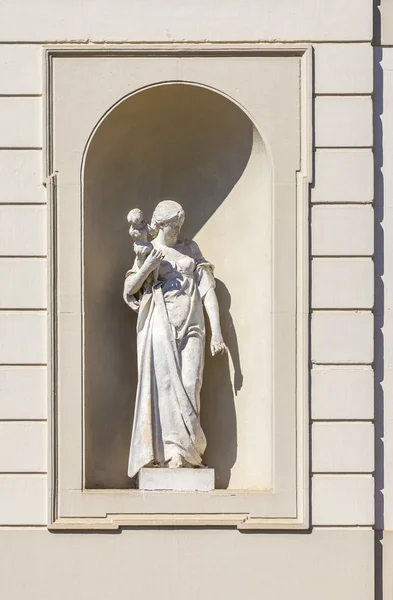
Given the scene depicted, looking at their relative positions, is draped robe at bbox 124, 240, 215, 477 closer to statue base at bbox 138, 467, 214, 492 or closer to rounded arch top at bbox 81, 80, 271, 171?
statue base at bbox 138, 467, 214, 492

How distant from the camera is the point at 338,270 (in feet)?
44.1

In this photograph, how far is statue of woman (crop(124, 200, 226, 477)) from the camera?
1354 centimetres

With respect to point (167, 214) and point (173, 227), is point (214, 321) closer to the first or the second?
point (173, 227)

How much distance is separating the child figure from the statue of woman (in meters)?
0.05

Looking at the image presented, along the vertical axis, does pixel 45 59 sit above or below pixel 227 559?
above

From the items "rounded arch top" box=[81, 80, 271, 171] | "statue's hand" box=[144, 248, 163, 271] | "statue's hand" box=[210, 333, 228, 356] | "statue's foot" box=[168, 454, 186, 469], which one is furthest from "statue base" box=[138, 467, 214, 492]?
"rounded arch top" box=[81, 80, 271, 171]

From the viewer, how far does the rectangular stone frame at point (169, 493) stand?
1329 centimetres

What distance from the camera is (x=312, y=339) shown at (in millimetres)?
13406

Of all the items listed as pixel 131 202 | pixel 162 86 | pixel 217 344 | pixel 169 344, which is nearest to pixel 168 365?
pixel 169 344

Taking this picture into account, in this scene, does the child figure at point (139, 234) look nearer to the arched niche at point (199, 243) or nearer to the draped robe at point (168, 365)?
the draped robe at point (168, 365)

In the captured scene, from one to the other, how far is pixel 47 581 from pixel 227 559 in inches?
51.8

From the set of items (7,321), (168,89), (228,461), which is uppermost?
(168,89)

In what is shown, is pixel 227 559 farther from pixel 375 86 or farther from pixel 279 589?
pixel 375 86

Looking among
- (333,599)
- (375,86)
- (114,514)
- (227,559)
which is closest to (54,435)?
(114,514)
